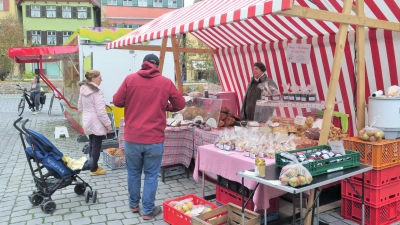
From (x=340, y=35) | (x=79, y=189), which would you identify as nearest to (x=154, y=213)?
(x=79, y=189)

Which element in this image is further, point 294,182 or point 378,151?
point 378,151

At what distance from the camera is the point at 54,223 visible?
4.32m

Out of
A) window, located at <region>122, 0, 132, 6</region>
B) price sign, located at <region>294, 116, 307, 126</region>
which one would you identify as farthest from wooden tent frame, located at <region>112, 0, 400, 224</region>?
window, located at <region>122, 0, 132, 6</region>

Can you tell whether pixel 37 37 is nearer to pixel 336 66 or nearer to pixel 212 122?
pixel 212 122

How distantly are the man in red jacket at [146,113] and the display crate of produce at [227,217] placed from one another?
824 mm

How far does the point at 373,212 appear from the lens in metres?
3.96

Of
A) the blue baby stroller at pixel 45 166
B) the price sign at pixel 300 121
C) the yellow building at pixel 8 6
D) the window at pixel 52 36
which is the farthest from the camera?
the yellow building at pixel 8 6

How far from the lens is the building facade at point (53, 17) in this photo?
41000mm

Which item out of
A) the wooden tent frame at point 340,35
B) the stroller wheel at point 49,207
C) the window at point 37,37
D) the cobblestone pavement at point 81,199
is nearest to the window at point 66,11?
the window at point 37,37

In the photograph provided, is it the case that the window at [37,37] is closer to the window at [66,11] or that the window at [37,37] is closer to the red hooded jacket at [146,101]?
the window at [66,11]

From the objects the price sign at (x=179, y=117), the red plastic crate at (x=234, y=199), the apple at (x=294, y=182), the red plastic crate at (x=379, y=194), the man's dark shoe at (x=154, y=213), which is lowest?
the man's dark shoe at (x=154, y=213)

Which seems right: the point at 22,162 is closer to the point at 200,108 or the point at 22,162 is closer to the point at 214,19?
the point at 200,108

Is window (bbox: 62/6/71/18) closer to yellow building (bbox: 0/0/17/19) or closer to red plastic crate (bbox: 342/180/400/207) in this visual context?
yellow building (bbox: 0/0/17/19)

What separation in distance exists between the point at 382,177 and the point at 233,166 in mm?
1536
